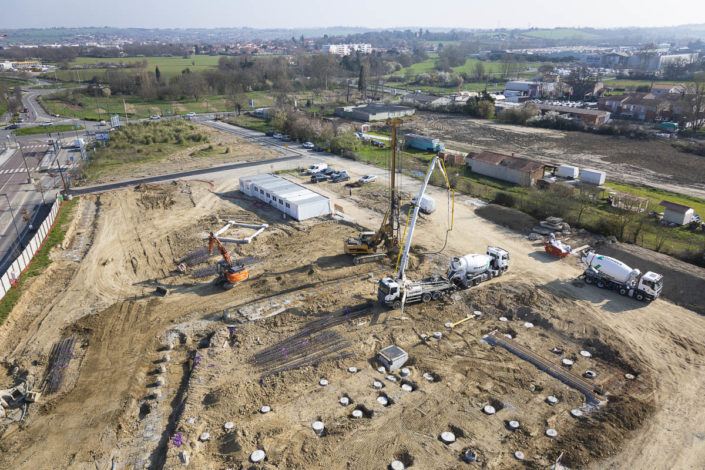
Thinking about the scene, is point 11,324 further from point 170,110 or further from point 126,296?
point 170,110

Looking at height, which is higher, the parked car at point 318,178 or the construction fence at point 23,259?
the construction fence at point 23,259

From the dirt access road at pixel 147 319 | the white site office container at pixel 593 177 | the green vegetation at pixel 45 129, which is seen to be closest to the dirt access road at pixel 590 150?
the white site office container at pixel 593 177

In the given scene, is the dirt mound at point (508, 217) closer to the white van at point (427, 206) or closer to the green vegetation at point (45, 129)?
the white van at point (427, 206)

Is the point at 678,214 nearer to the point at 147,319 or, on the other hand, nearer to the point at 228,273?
the point at 228,273

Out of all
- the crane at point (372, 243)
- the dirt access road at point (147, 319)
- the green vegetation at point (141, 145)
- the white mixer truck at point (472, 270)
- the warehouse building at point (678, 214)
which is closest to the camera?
the dirt access road at point (147, 319)

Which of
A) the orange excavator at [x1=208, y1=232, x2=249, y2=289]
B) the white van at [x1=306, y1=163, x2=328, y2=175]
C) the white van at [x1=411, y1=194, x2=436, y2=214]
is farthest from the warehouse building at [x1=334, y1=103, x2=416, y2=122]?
the orange excavator at [x1=208, y1=232, x2=249, y2=289]

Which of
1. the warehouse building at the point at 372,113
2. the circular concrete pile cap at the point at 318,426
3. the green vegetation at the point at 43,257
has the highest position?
the warehouse building at the point at 372,113

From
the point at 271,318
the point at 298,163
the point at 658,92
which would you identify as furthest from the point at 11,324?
the point at 658,92
